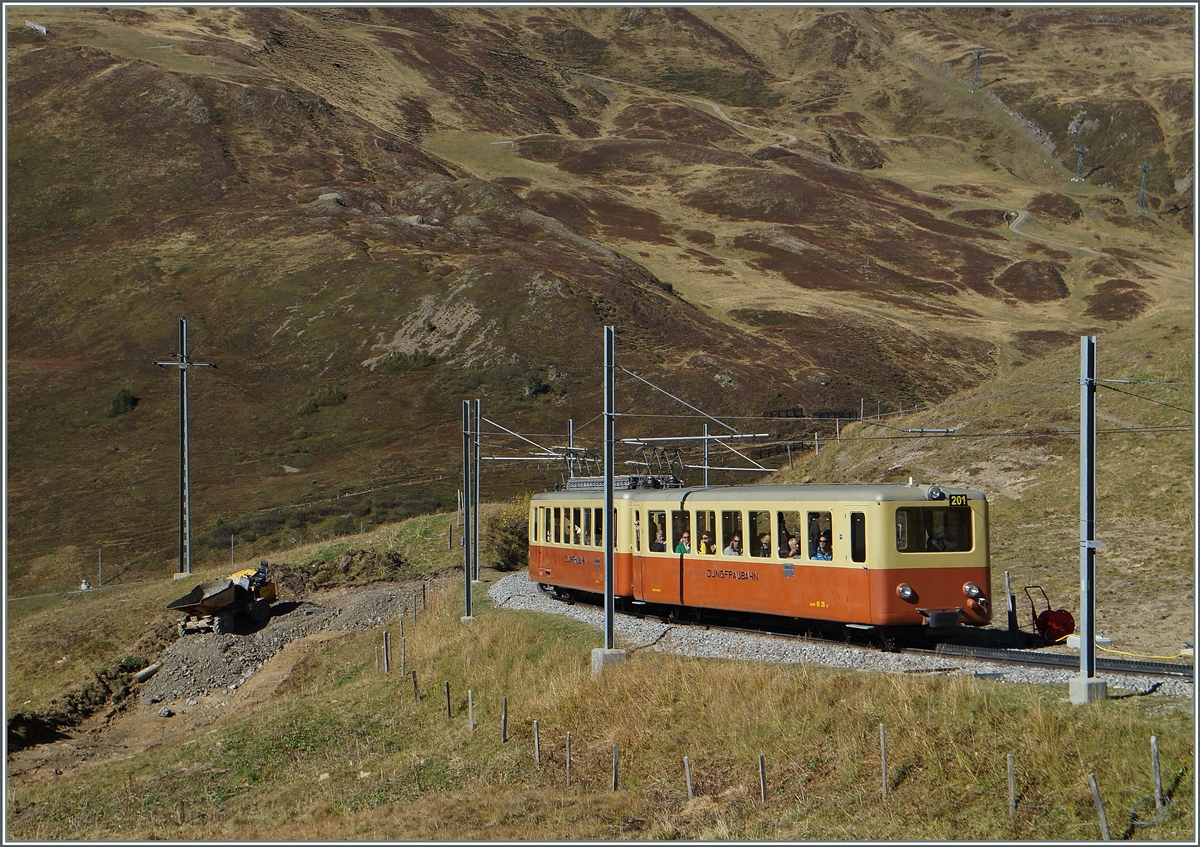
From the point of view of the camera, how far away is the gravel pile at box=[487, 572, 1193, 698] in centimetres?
1736

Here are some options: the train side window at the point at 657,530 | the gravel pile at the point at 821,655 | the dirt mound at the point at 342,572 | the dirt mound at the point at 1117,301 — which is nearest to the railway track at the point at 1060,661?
the gravel pile at the point at 821,655

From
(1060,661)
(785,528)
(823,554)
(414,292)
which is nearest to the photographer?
(1060,661)

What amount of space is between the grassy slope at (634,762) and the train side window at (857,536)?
3.08m

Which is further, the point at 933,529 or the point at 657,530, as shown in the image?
the point at 657,530

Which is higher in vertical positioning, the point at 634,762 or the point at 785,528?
the point at 785,528

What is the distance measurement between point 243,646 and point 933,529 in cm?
2280

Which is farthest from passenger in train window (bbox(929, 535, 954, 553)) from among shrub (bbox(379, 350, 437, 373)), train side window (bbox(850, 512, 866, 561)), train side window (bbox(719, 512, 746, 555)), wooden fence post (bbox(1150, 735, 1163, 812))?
shrub (bbox(379, 350, 437, 373))

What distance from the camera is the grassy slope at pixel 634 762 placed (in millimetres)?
14297

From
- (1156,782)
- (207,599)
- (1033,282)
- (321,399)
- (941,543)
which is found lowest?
(207,599)

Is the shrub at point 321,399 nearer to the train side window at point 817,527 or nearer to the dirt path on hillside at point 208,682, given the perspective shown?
the dirt path on hillside at point 208,682

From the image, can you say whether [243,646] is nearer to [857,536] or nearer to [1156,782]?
[857,536]

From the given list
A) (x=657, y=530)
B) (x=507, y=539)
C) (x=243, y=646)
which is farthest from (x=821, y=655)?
(x=507, y=539)

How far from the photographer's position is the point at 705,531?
25.8 m

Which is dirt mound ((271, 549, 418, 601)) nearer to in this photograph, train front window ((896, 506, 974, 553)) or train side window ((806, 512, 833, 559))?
train side window ((806, 512, 833, 559))
